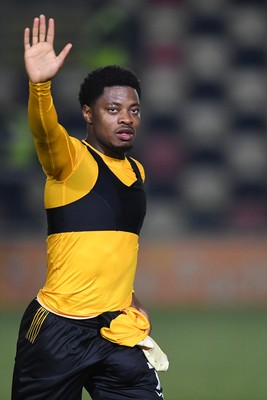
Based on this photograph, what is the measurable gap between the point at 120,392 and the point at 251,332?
589 centimetres

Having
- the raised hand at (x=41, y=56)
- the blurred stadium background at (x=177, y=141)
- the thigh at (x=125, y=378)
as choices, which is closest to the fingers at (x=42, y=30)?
the raised hand at (x=41, y=56)

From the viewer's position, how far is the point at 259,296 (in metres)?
12.5

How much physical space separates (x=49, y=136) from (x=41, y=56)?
312 millimetres

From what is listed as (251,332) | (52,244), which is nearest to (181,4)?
(251,332)

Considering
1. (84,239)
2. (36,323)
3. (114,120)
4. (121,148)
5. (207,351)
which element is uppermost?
(114,120)

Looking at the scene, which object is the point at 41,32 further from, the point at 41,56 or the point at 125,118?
the point at 125,118

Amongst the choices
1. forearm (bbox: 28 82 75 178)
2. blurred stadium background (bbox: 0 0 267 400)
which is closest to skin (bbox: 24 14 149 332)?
forearm (bbox: 28 82 75 178)

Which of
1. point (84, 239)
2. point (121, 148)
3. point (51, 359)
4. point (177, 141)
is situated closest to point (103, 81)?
point (121, 148)

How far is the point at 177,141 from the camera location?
1391cm

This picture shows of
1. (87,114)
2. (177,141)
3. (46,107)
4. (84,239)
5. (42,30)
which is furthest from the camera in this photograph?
(177,141)

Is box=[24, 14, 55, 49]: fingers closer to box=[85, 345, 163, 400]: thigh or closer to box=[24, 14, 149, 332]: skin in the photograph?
box=[24, 14, 149, 332]: skin

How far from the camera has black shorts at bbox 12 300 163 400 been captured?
443cm

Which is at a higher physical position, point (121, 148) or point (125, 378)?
point (121, 148)

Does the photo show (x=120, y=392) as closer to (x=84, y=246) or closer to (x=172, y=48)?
(x=84, y=246)
